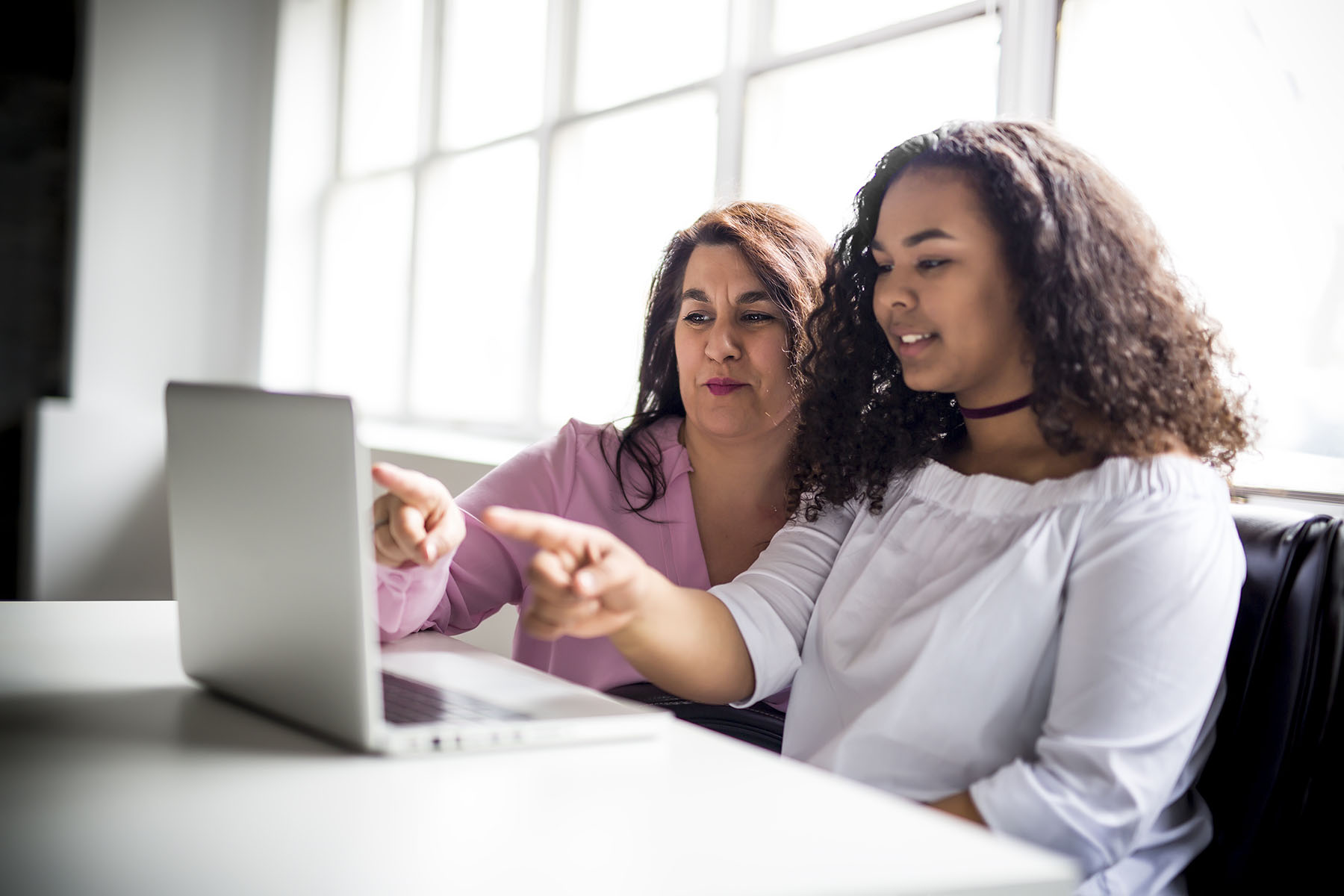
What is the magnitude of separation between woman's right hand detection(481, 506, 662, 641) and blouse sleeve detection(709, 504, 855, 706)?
0.26 m


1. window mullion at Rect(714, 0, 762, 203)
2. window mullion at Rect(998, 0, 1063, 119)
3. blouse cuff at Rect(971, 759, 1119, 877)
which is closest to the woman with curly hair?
blouse cuff at Rect(971, 759, 1119, 877)

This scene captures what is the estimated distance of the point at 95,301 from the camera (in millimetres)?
5293

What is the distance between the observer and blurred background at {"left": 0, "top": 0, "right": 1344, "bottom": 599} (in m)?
1.89

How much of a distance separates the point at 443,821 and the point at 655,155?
303 centimetres

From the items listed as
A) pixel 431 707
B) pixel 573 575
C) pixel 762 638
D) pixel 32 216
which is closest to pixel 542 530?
pixel 573 575

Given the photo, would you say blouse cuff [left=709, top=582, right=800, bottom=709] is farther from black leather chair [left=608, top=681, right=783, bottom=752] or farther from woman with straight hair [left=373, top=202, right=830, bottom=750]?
woman with straight hair [left=373, top=202, right=830, bottom=750]

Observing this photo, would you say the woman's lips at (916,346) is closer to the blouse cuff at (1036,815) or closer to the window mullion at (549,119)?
the blouse cuff at (1036,815)

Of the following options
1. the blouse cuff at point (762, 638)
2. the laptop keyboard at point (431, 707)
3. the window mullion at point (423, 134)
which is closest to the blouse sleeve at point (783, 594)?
the blouse cuff at point (762, 638)

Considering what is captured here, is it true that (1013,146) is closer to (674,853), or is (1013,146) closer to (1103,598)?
(1103,598)

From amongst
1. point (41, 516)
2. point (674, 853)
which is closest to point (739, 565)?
point (674, 853)

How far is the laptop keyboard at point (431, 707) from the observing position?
2.93 ft

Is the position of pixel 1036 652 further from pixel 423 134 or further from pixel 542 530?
pixel 423 134

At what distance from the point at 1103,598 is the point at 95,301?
5.28 meters

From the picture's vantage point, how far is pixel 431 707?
928 mm
